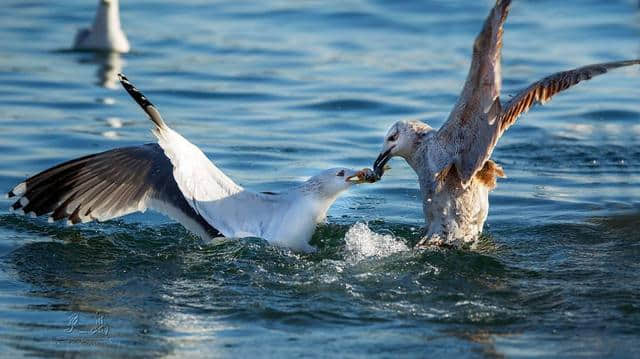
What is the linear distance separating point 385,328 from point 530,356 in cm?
85

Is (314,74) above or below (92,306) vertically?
above

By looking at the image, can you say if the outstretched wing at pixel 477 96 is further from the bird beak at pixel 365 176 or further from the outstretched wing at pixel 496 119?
the bird beak at pixel 365 176

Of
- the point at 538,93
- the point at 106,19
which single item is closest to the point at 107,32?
the point at 106,19

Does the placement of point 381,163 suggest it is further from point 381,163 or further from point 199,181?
point 199,181

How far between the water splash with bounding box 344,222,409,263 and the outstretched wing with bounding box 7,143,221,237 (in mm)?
1084

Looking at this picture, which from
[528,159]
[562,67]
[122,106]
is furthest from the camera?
[562,67]

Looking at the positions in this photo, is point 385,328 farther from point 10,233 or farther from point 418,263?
point 10,233

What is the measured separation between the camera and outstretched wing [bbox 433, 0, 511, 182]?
7441mm

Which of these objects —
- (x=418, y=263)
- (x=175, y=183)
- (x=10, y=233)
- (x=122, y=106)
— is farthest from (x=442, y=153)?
(x=122, y=106)

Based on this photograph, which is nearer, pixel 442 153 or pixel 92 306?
pixel 92 306

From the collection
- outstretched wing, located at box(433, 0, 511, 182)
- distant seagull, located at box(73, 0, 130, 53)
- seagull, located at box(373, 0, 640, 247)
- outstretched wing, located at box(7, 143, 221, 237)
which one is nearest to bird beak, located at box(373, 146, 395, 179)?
seagull, located at box(373, 0, 640, 247)

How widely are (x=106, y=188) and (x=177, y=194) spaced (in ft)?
1.63

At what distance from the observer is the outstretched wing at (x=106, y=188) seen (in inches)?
337

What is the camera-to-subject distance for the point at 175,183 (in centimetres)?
855
